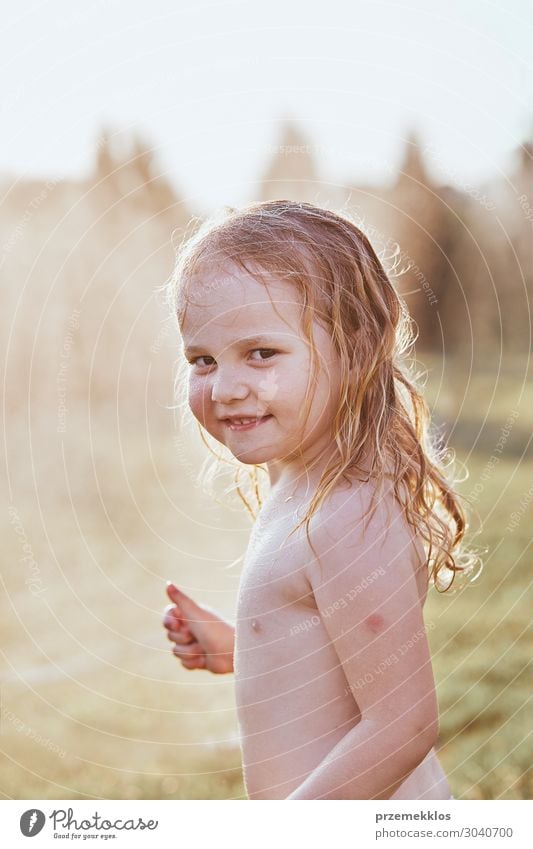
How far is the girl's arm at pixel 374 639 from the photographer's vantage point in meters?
0.90

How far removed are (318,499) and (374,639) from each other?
145 mm

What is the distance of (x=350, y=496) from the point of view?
0.95 meters

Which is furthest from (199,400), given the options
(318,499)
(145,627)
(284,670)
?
(145,627)

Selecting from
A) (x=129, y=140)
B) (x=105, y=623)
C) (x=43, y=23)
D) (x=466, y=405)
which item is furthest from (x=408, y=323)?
(x=466, y=405)

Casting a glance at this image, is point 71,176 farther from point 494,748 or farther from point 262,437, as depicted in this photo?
point 262,437

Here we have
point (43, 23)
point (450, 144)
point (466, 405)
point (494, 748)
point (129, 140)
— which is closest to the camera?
point (43, 23)

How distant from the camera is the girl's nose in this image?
3.19 feet

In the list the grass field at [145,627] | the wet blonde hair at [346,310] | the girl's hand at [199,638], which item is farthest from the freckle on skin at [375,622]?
the grass field at [145,627]

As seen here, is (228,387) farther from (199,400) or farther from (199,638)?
(199,638)

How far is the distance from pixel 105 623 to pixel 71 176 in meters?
2.01
